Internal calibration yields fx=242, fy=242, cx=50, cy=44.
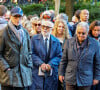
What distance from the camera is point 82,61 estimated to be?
14.3 ft

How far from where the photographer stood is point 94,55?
447 centimetres

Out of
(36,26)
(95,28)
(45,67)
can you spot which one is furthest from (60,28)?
(45,67)

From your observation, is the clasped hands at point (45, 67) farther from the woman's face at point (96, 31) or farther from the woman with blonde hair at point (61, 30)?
the woman's face at point (96, 31)

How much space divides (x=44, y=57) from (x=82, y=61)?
1162 mm

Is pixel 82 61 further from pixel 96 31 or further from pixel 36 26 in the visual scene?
pixel 36 26

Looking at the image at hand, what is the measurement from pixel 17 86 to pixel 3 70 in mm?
382

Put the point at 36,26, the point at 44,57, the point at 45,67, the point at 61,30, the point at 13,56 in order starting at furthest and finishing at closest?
1. the point at 36,26
2. the point at 61,30
3. the point at 44,57
4. the point at 45,67
5. the point at 13,56

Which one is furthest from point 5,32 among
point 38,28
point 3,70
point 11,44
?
point 38,28

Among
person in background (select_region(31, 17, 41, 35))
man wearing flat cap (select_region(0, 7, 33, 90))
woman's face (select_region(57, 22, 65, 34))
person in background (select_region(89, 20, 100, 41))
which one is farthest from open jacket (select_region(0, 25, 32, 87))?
person in background (select_region(31, 17, 41, 35))

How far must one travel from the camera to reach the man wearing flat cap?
4.28m

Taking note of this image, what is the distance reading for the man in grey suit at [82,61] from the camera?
4375 mm

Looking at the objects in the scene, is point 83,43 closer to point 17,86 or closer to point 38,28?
point 17,86

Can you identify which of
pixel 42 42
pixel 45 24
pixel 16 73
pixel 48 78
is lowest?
pixel 48 78

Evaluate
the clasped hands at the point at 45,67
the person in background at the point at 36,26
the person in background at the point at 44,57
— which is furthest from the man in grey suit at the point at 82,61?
the person in background at the point at 36,26
